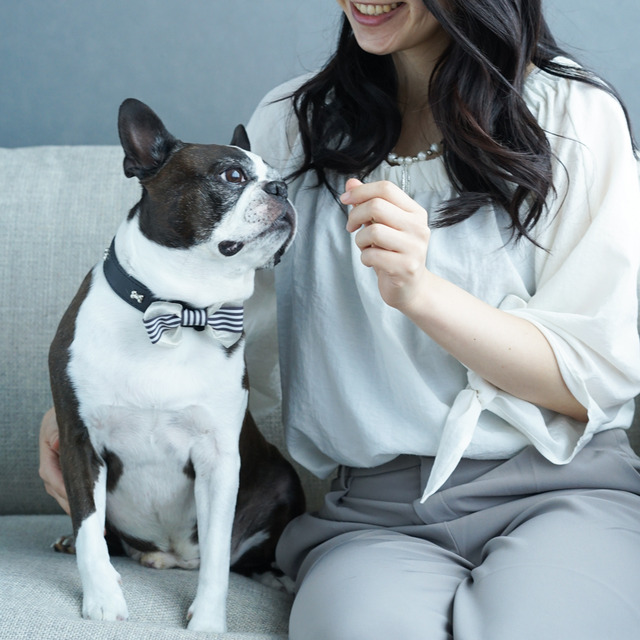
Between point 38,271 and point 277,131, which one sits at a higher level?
point 277,131

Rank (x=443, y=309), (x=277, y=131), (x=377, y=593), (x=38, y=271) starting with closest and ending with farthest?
(x=377, y=593)
(x=443, y=309)
(x=277, y=131)
(x=38, y=271)

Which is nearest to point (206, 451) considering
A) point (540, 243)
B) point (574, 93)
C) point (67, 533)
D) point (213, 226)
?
point (213, 226)

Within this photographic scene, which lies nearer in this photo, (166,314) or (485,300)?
(166,314)

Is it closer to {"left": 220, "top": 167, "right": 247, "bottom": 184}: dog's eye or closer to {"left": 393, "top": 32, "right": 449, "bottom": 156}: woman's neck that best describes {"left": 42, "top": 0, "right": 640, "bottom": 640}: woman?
{"left": 393, "top": 32, "right": 449, "bottom": 156}: woman's neck

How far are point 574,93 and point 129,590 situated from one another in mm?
963

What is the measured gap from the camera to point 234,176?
117 cm

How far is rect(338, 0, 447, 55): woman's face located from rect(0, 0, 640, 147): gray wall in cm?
65

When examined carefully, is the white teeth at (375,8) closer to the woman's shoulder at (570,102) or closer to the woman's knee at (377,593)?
the woman's shoulder at (570,102)

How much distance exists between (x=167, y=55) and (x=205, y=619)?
1296 mm

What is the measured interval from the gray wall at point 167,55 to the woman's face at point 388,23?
0.65 metres

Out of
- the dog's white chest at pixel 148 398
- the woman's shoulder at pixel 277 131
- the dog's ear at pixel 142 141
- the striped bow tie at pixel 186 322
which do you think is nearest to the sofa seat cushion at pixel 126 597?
the dog's white chest at pixel 148 398

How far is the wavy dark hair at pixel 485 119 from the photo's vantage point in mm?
1201

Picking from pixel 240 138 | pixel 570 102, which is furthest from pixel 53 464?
pixel 570 102

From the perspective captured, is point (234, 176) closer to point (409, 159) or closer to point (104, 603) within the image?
point (409, 159)
